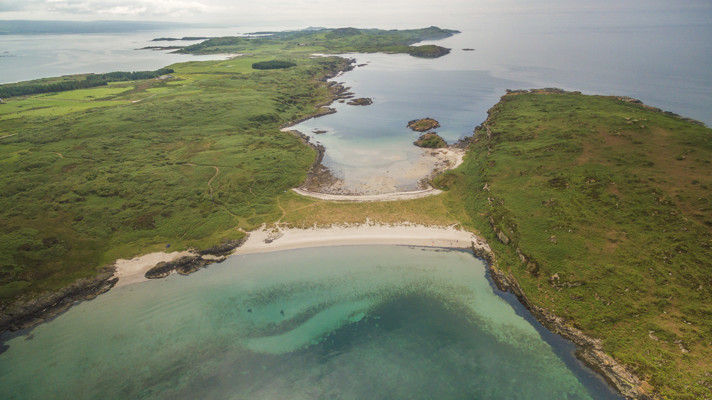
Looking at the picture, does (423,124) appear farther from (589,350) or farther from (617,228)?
(589,350)

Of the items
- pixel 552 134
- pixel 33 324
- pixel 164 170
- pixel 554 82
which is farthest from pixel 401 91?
pixel 33 324

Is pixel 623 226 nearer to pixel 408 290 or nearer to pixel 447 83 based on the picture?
pixel 408 290

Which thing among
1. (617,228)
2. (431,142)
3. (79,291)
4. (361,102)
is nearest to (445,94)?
(361,102)

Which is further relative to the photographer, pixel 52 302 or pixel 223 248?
pixel 223 248

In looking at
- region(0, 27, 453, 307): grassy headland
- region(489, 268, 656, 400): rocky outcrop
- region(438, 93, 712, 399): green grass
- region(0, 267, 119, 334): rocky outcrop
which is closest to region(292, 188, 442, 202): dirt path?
region(438, 93, 712, 399): green grass

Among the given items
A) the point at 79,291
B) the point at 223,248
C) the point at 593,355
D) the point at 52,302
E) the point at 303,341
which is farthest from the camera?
the point at 223,248

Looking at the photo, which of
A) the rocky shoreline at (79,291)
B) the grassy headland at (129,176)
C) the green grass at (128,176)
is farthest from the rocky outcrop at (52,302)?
the green grass at (128,176)

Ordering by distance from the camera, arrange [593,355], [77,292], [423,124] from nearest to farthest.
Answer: [593,355]
[77,292]
[423,124]

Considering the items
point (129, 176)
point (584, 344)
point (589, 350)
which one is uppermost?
point (129, 176)
